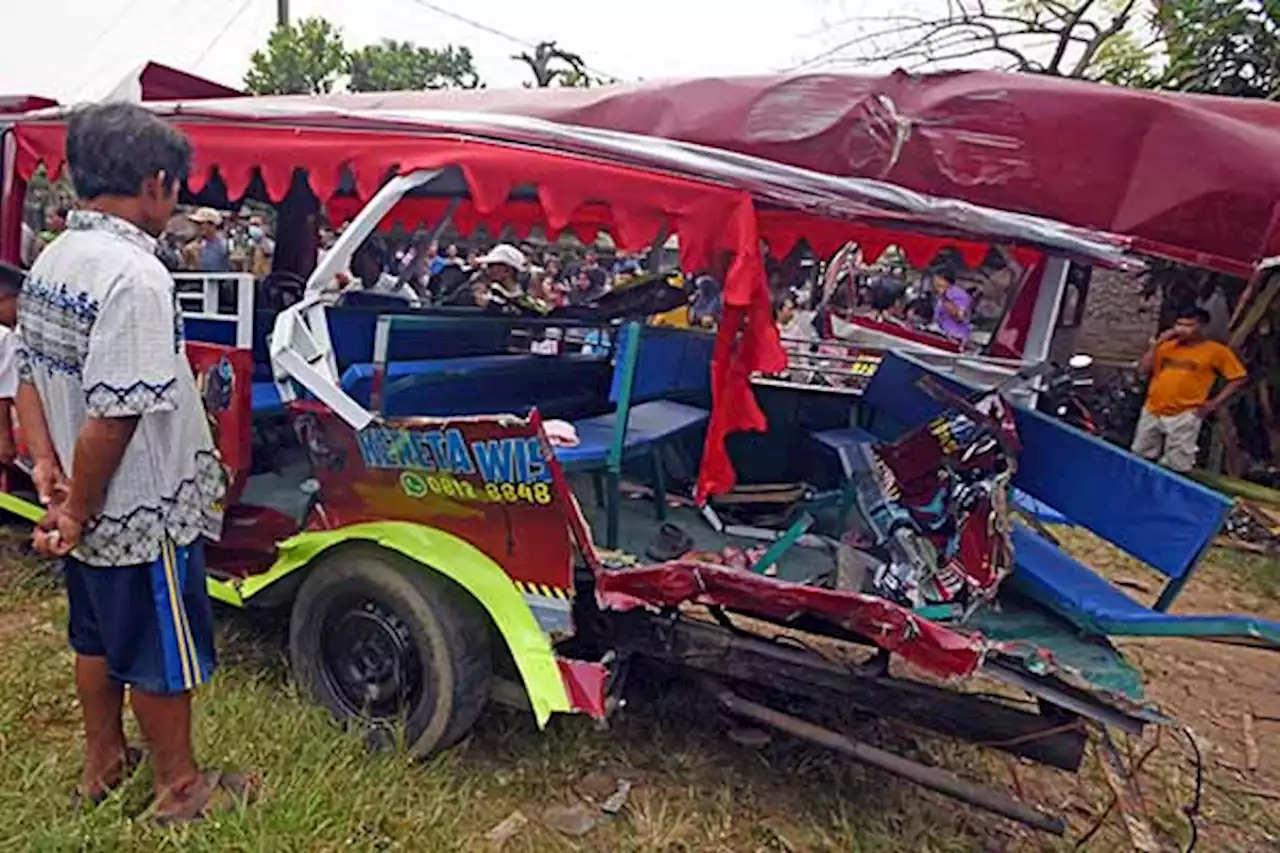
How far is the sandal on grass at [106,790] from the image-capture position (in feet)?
9.30

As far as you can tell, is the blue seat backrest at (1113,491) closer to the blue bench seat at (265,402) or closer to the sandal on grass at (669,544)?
the sandal on grass at (669,544)

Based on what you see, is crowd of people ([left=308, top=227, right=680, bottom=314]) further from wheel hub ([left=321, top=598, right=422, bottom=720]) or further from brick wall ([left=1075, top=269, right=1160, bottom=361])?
brick wall ([left=1075, top=269, right=1160, bottom=361])

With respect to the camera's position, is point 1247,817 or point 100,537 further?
point 1247,817

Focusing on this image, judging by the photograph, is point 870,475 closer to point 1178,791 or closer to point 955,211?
point 955,211

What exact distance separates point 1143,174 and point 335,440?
2902 mm

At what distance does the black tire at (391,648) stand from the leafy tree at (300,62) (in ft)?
85.8

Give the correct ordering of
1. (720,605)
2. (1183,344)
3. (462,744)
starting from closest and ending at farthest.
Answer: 1. (720,605)
2. (462,744)
3. (1183,344)

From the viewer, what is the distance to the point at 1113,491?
3584mm

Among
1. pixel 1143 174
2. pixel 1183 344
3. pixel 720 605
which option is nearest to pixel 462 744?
pixel 720 605

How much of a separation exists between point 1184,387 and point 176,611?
8.10 meters

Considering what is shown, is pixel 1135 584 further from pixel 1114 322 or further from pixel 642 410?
pixel 1114 322

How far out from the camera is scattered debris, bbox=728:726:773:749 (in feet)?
11.9

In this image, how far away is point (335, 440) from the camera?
11.1ft

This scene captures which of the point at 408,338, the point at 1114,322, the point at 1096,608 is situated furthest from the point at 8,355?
the point at 1114,322
